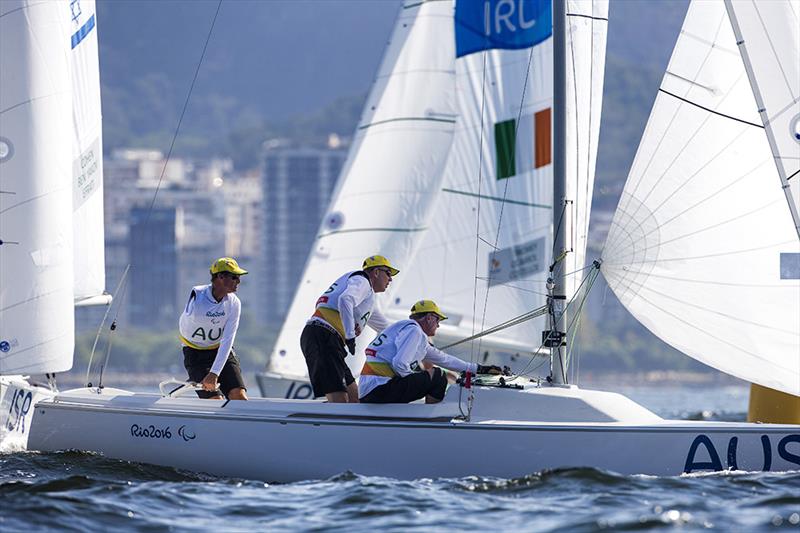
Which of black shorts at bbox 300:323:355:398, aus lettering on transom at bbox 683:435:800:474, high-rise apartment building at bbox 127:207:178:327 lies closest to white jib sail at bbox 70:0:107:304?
black shorts at bbox 300:323:355:398

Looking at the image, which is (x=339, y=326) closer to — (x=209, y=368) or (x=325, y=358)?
(x=325, y=358)

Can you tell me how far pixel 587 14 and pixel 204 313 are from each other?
12.3 feet

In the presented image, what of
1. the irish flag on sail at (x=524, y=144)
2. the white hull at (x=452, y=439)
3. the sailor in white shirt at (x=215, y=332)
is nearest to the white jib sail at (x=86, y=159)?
the irish flag on sail at (x=524, y=144)

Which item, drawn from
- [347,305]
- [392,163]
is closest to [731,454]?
[347,305]

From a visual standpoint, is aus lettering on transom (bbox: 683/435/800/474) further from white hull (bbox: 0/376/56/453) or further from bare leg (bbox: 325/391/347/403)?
white hull (bbox: 0/376/56/453)

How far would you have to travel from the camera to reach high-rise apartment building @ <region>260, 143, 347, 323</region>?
11150 centimetres

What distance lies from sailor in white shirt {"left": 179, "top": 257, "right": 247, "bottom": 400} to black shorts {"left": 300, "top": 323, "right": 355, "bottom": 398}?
0.57m

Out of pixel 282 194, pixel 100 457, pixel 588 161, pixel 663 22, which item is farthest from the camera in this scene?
pixel 663 22

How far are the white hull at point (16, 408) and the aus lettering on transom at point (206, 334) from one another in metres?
2.07

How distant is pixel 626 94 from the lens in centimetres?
15362

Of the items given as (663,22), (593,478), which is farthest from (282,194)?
(593,478)

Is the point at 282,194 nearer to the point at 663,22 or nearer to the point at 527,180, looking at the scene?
the point at 663,22

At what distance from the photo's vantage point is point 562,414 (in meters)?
8.02

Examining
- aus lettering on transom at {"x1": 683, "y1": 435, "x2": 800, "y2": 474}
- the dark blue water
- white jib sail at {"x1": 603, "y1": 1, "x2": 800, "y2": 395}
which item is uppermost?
white jib sail at {"x1": 603, "y1": 1, "x2": 800, "y2": 395}
